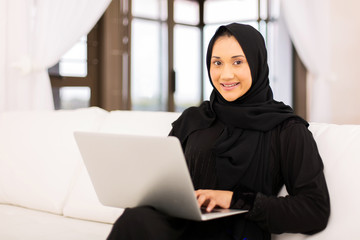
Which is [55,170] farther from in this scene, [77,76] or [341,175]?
[77,76]

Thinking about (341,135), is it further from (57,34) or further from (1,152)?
(57,34)

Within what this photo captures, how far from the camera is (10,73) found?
3273 millimetres

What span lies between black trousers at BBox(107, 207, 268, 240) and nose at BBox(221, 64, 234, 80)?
458 millimetres

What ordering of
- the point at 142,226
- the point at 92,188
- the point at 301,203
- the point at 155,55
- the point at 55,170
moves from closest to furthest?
the point at 142,226 < the point at 301,203 < the point at 92,188 < the point at 55,170 < the point at 155,55

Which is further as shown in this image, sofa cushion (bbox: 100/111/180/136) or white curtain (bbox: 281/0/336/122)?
white curtain (bbox: 281/0/336/122)

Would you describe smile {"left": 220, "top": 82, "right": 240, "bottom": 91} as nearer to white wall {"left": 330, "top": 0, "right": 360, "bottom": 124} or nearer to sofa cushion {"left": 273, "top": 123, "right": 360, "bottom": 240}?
sofa cushion {"left": 273, "top": 123, "right": 360, "bottom": 240}

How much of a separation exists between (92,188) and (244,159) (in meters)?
0.81

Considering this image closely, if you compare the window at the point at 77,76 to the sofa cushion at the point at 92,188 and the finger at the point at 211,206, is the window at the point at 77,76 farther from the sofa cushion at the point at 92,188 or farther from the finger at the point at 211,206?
the finger at the point at 211,206

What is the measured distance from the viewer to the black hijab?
60.2 inches

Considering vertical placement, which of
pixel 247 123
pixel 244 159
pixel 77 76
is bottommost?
pixel 244 159

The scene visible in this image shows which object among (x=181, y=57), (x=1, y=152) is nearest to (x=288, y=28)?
(x=181, y=57)

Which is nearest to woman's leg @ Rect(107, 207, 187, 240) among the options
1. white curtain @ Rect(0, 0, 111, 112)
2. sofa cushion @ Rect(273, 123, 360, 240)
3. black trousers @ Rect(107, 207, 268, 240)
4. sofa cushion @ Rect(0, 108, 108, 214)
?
black trousers @ Rect(107, 207, 268, 240)

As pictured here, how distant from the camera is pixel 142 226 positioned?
1.26 m

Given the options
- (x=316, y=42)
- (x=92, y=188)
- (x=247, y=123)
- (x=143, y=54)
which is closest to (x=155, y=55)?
(x=143, y=54)
